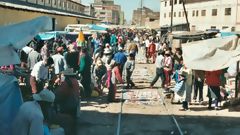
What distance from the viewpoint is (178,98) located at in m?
15.5

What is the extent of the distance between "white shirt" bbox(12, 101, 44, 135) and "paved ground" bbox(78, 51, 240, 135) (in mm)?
5470

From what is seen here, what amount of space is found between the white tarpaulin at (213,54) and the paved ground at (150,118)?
151 cm

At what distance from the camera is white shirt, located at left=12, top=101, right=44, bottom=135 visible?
5.99m

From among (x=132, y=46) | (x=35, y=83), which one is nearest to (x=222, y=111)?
(x=35, y=83)

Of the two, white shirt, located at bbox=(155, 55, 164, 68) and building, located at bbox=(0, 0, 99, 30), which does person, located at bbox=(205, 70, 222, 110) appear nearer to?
white shirt, located at bbox=(155, 55, 164, 68)

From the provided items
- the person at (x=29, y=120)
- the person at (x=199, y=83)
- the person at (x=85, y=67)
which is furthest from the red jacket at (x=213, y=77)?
the person at (x=29, y=120)

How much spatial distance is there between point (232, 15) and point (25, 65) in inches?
1657

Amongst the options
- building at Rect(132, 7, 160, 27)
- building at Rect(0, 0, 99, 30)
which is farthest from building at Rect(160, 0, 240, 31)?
building at Rect(132, 7, 160, 27)

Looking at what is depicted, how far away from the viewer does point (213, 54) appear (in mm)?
14000

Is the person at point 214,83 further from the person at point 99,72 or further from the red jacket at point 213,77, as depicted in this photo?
the person at point 99,72

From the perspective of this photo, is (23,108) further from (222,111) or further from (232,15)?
(232,15)

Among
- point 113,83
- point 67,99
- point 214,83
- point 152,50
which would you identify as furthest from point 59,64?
point 152,50

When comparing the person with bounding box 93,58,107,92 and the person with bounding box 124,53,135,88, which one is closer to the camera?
the person with bounding box 93,58,107,92

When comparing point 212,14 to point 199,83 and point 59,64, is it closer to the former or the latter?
point 199,83
